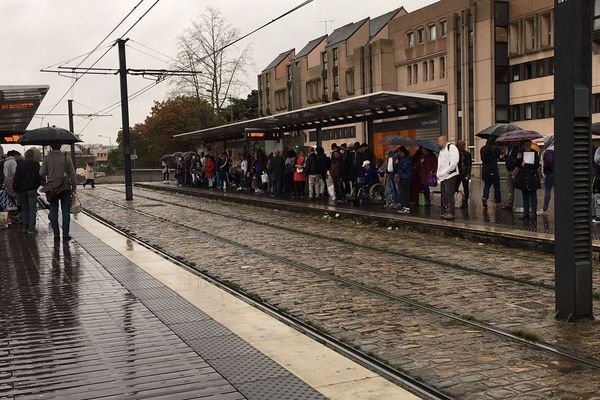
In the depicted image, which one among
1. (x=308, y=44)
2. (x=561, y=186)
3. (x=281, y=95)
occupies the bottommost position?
(x=561, y=186)

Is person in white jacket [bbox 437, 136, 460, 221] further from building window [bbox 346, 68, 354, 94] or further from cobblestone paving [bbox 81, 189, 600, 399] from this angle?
building window [bbox 346, 68, 354, 94]

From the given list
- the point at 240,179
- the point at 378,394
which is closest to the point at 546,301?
the point at 378,394

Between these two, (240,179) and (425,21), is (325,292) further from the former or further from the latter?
(425,21)

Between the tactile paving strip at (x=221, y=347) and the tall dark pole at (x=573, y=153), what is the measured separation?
9.47ft

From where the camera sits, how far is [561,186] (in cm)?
600

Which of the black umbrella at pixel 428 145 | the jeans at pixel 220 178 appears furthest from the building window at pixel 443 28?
the black umbrella at pixel 428 145

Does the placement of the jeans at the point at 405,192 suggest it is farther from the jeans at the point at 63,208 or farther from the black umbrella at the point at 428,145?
the jeans at the point at 63,208

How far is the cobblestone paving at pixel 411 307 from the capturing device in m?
4.77

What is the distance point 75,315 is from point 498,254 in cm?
674

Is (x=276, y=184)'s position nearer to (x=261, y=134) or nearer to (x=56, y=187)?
(x=261, y=134)

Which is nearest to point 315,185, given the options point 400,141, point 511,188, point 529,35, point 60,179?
point 400,141

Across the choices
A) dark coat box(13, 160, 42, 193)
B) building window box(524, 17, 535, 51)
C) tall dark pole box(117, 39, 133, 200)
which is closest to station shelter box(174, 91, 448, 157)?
tall dark pole box(117, 39, 133, 200)

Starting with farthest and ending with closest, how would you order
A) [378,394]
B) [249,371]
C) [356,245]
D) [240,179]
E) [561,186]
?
[240,179], [356,245], [561,186], [249,371], [378,394]

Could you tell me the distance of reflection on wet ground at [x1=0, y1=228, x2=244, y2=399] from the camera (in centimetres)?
454
